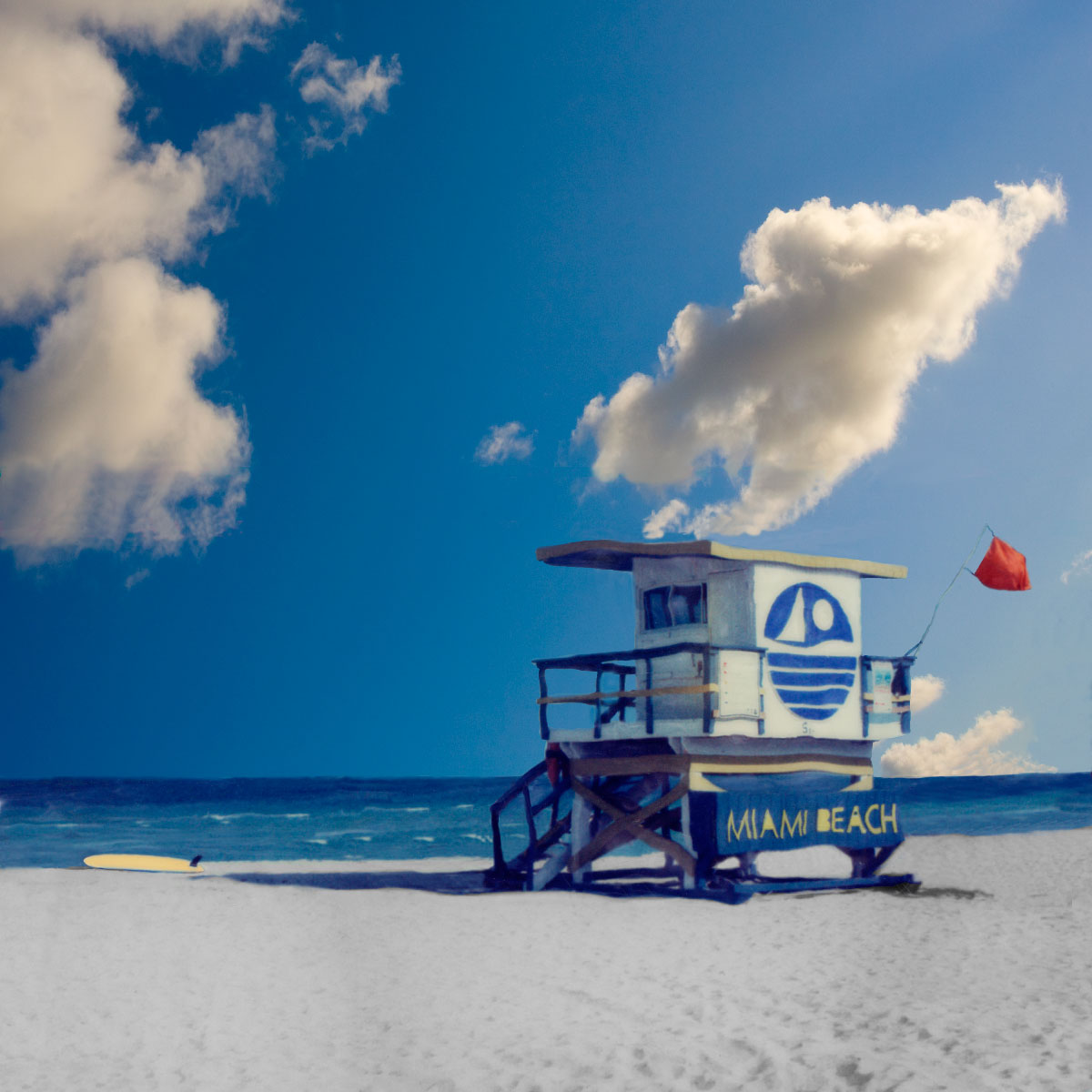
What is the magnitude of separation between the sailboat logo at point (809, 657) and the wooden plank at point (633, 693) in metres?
1.52

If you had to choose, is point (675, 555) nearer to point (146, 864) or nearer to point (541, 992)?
point (541, 992)

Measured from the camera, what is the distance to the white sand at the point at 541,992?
806 centimetres

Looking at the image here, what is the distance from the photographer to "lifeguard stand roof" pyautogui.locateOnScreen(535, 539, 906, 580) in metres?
16.8

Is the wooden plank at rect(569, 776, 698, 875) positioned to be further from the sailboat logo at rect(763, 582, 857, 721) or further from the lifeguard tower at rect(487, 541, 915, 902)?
the sailboat logo at rect(763, 582, 857, 721)

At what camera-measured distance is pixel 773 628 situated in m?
17.3

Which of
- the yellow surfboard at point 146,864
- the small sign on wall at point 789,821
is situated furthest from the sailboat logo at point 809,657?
the yellow surfboard at point 146,864

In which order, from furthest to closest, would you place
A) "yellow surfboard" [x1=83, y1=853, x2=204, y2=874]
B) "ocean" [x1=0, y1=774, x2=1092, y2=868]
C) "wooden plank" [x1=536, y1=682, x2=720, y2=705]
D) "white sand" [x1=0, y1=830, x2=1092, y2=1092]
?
"ocean" [x1=0, y1=774, x2=1092, y2=868], "yellow surfboard" [x1=83, y1=853, x2=204, y2=874], "wooden plank" [x1=536, y1=682, x2=720, y2=705], "white sand" [x1=0, y1=830, x2=1092, y2=1092]

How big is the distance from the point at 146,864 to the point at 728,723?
16.3 m

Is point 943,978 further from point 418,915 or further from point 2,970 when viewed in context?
point 2,970

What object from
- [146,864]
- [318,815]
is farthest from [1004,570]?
[318,815]

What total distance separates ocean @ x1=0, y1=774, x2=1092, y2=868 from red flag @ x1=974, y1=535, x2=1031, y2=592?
158 inches

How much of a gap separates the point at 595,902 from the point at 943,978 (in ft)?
23.5

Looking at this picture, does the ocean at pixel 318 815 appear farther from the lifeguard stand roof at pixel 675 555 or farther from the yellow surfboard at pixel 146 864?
the yellow surfboard at pixel 146 864

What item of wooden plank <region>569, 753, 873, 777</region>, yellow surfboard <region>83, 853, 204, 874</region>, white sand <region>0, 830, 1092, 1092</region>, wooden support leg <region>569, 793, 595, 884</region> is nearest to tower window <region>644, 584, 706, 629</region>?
wooden plank <region>569, 753, 873, 777</region>
